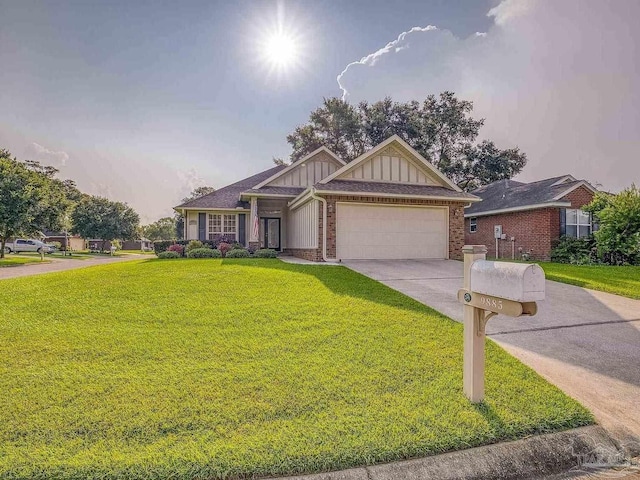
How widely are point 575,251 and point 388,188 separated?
9.42 metres

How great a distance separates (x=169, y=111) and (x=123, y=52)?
8.39 ft

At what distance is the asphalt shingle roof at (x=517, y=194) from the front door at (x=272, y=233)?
39.1 feet

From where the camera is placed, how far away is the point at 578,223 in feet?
52.7

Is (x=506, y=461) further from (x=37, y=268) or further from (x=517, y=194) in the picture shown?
(x=37, y=268)

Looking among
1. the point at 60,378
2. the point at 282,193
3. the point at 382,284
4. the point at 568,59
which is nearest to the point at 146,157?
the point at 282,193

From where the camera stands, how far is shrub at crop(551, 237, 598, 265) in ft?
47.7

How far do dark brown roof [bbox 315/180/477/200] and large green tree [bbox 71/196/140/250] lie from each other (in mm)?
32749

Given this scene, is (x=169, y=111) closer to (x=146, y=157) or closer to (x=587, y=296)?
(x=146, y=157)

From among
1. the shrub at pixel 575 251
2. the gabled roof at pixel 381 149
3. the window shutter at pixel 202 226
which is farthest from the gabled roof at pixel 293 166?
the shrub at pixel 575 251

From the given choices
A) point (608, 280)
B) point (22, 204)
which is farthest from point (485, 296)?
point (22, 204)

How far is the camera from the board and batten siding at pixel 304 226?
12.8 meters

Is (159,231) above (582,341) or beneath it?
above

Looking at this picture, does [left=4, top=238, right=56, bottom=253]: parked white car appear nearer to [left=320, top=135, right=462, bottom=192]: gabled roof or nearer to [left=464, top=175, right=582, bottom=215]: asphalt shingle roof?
[left=320, top=135, right=462, bottom=192]: gabled roof

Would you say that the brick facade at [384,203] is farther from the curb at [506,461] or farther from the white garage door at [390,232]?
the curb at [506,461]
